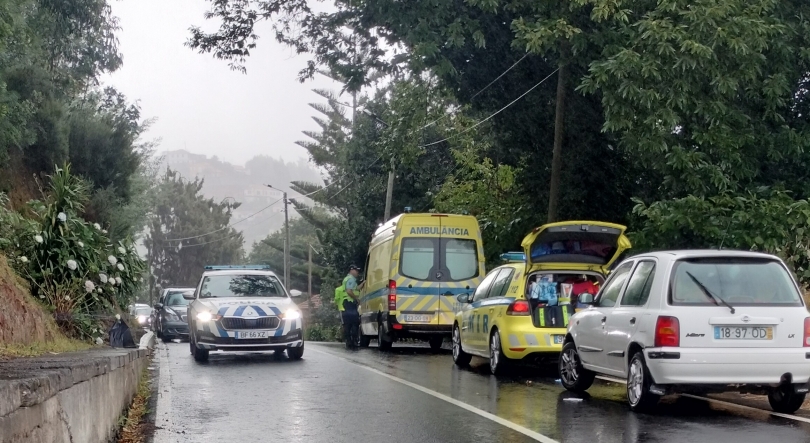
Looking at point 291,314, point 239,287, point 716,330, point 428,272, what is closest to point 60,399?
point 716,330

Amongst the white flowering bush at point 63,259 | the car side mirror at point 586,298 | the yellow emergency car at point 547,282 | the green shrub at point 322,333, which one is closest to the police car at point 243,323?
the white flowering bush at point 63,259

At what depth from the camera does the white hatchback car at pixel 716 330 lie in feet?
32.6

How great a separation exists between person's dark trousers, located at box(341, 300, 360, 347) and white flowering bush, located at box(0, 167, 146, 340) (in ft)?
29.1

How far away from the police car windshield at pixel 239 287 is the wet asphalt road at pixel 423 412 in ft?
9.89

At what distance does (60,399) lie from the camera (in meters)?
6.06

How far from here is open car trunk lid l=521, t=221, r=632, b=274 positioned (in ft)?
47.7

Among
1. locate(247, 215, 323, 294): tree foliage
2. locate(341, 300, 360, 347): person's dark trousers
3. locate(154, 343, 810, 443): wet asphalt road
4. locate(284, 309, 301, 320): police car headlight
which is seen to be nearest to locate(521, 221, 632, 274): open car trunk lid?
locate(154, 343, 810, 443): wet asphalt road

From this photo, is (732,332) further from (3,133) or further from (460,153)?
(460,153)

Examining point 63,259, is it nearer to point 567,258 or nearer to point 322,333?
point 567,258

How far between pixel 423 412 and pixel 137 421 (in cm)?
280

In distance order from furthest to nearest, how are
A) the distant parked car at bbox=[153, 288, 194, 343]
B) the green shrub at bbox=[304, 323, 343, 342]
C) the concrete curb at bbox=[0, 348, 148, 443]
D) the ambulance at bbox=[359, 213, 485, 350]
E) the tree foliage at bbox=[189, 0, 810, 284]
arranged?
the green shrub at bbox=[304, 323, 343, 342]
the distant parked car at bbox=[153, 288, 194, 343]
the ambulance at bbox=[359, 213, 485, 350]
the tree foliage at bbox=[189, 0, 810, 284]
the concrete curb at bbox=[0, 348, 148, 443]

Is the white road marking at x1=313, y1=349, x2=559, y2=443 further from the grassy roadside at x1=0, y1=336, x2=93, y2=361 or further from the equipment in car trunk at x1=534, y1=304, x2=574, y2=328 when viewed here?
the grassy roadside at x1=0, y1=336, x2=93, y2=361

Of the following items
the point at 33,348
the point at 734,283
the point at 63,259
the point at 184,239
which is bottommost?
the point at 33,348

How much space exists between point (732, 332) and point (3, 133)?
1561 centimetres
